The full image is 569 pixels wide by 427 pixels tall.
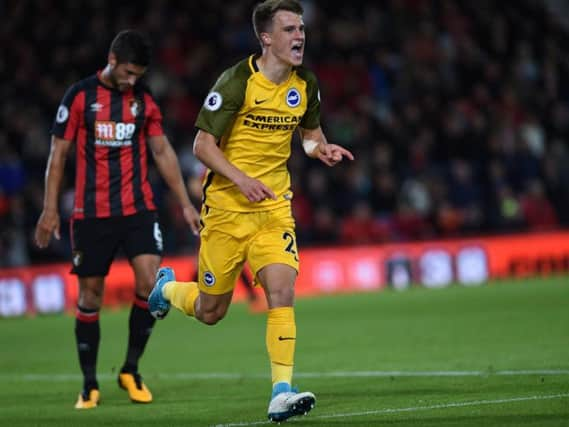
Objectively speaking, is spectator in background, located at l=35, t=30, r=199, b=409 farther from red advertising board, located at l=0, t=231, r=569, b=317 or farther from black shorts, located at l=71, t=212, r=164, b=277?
red advertising board, located at l=0, t=231, r=569, b=317

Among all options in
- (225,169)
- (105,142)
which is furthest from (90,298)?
(225,169)

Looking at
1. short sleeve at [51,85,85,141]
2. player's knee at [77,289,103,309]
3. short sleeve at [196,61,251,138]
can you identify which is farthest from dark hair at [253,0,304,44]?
player's knee at [77,289,103,309]

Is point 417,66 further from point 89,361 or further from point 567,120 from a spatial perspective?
point 89,361

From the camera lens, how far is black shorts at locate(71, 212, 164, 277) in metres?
9.03

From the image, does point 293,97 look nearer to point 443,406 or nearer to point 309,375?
point 443,406

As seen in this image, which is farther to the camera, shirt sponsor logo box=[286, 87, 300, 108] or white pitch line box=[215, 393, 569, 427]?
shirt sponsor logo box=[286, 87, 300, 108]

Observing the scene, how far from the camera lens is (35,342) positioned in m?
14.4

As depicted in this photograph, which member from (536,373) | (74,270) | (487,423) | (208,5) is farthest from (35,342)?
(208,5)

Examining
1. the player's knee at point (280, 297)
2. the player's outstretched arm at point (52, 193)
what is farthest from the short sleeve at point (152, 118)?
the player's knee at point (280, 297)

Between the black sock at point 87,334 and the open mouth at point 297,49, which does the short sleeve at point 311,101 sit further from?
the black sock at point 87,334

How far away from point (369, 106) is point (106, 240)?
1497cm

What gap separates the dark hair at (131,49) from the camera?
28.5 ft

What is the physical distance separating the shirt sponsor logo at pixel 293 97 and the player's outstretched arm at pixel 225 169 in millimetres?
517

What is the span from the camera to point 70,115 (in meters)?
8.99
